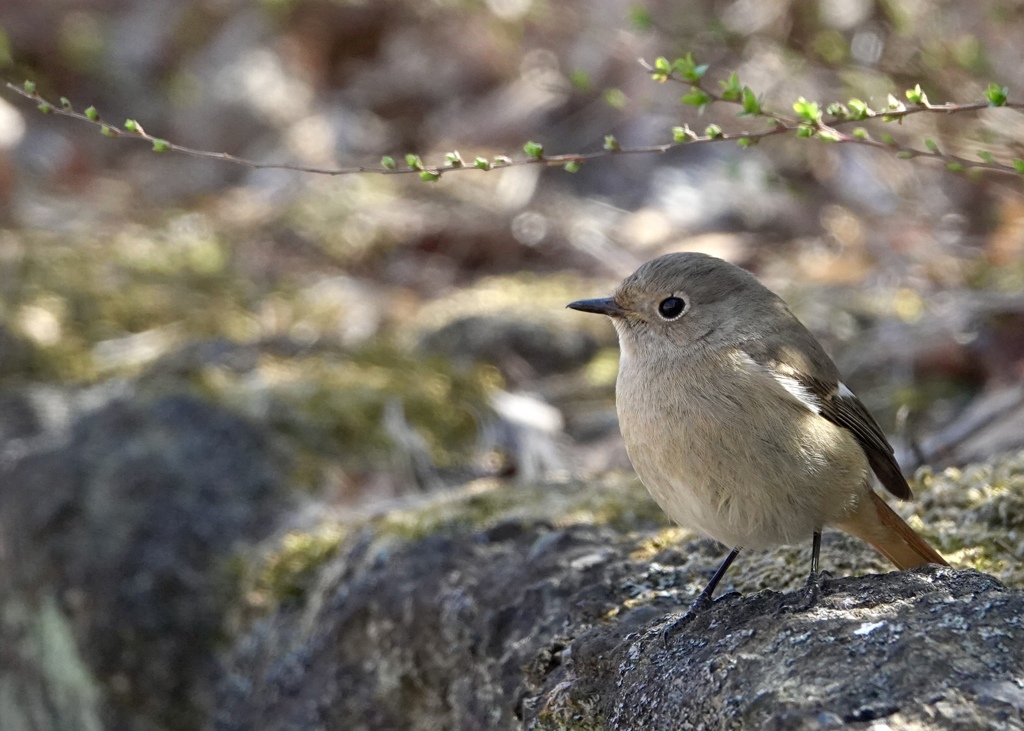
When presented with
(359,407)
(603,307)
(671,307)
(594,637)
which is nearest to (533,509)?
(603,307)

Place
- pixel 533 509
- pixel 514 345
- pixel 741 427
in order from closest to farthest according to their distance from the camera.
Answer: pixel 741 427, pixel 533 509, pixel 514 345

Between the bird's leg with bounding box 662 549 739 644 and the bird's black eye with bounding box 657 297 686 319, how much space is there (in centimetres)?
73

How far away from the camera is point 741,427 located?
2908mm

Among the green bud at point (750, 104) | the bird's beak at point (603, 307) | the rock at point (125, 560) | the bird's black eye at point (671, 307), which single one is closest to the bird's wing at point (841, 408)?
the bird's black eye at point (671, 307)

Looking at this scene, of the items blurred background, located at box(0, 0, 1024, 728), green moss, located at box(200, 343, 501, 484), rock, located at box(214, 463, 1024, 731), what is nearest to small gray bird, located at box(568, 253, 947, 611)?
rock, located at box(214, 463, 1024, 731)

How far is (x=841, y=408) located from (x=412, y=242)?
4588mm

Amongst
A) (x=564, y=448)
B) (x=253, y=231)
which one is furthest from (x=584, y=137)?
(x=564, y=448)

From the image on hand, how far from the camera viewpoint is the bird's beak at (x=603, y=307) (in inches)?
134

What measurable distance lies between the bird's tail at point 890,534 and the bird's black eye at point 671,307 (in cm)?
77

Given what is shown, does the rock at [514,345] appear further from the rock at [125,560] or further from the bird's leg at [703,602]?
the bird's leg at [703,602]

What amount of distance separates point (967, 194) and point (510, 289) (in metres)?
2.85

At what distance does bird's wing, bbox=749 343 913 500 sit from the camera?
10.3 feet

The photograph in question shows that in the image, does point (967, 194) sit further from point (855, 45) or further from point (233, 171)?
point (233, 171)

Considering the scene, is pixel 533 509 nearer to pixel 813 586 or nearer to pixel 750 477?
pixel 750 477
